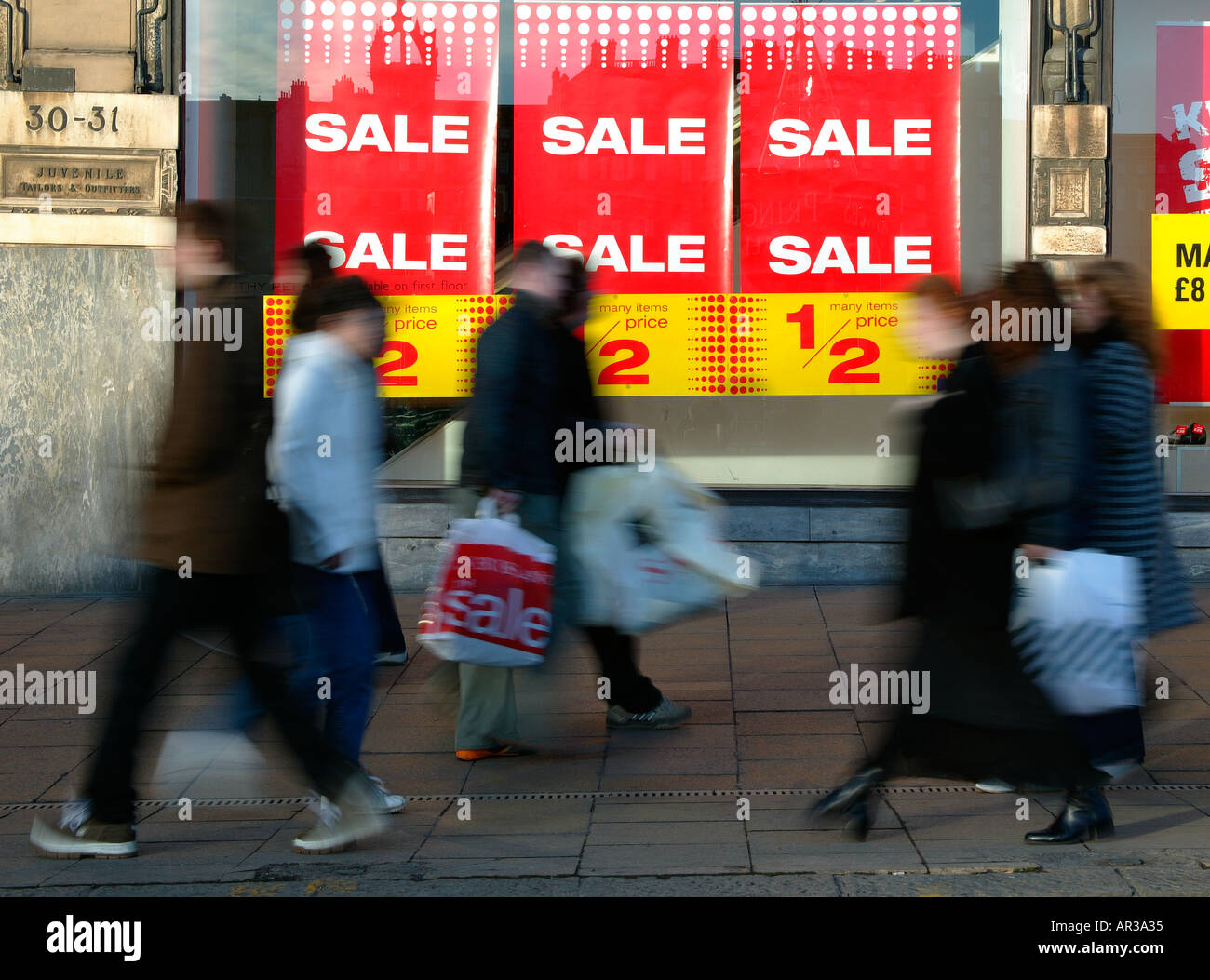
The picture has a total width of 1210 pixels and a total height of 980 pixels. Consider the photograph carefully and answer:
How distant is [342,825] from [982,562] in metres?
1.95

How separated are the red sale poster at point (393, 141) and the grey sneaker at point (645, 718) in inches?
149

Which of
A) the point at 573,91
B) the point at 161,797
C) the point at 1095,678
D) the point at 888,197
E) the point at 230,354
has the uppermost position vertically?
the point at 573,91

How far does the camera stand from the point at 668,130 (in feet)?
27.8

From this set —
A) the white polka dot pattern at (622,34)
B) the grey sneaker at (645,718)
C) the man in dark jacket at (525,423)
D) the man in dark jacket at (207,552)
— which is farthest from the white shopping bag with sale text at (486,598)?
the white polka dot pattern at (622,34)

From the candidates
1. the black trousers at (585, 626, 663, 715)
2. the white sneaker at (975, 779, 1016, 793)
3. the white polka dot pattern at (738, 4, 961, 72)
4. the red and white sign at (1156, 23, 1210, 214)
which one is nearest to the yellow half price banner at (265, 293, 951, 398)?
the white polka dot pattern at (738, 4, 961, 72)

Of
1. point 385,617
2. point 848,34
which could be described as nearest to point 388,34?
point 848,34

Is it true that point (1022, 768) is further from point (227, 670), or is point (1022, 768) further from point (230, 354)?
point (227, 670)

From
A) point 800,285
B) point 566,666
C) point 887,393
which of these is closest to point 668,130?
point 800,285

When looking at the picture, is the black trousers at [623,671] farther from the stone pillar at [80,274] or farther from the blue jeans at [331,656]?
the stone pillar at [80,274]

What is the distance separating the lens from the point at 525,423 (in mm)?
4711

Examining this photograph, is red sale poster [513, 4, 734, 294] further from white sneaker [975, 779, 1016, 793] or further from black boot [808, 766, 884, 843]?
black boot [808, 766, 884, 843]

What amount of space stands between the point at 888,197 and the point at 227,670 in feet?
15.4

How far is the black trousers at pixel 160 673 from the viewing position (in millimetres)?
3922

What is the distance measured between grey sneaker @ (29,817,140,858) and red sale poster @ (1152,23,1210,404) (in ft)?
21.5
